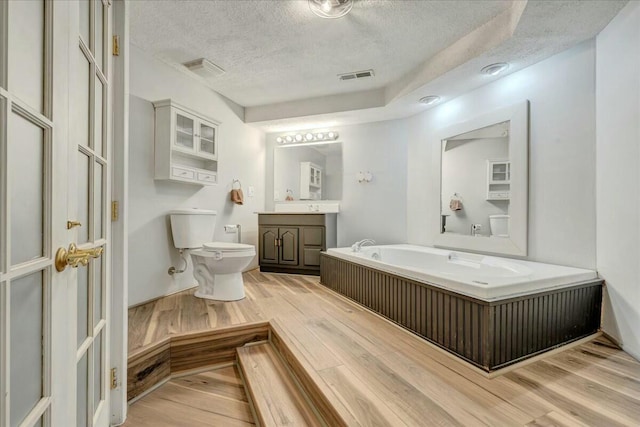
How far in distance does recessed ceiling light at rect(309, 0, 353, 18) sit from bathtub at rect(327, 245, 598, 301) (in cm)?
175

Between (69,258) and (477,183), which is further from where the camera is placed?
(477,183)

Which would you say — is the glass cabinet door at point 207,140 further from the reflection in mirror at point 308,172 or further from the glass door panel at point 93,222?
the glass door panel at point 93,222

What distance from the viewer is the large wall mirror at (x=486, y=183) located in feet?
7.80

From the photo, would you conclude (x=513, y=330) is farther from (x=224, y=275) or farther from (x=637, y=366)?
(x=224, y=275)

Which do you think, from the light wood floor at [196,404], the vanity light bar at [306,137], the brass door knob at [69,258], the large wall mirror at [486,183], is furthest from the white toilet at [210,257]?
the large wall mirror at [486,183]

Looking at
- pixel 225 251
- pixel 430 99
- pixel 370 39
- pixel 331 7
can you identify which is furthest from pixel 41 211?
pixel 430 99

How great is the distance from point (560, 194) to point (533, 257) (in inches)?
20.7

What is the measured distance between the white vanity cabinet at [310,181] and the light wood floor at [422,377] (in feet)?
6.55

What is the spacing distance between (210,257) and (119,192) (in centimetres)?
116

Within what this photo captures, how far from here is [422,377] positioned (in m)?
1.38

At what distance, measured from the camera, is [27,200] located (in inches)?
23.4

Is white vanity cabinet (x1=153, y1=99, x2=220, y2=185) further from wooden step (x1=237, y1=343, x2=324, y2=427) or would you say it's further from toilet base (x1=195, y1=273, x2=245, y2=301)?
wooden step (x1=237, y1=343, x2=324, y2=427)

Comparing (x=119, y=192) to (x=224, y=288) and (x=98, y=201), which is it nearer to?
(x=98, y=201)

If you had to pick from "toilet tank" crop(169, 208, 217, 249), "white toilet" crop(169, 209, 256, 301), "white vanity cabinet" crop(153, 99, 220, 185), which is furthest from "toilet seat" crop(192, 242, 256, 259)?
"white vanity cabinet" crop(153, 99, 220, 185)
